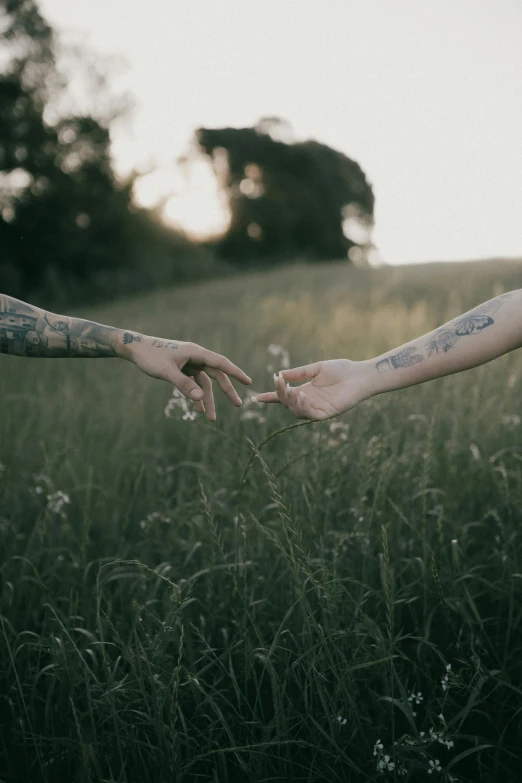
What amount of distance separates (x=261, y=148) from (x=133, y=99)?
16.2 metres

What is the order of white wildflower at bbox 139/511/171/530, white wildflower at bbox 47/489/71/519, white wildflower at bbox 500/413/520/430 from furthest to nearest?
white wildflower at bbox 500/413/520/430 < white wildflower at bbox 139/511/171/530 < white wildflower at bbox 47/489/71/519

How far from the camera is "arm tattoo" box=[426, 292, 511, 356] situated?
5.89 ft

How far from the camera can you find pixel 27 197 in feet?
78.8

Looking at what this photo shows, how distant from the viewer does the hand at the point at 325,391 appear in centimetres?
183

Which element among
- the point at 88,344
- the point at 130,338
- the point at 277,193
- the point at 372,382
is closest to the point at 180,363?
the point at 130,338

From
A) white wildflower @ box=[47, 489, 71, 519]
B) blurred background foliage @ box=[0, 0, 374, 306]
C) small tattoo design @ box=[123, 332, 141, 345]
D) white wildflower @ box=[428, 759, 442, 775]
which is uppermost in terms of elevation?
blurred background foliage @ box=[0, 0, 374, 306]

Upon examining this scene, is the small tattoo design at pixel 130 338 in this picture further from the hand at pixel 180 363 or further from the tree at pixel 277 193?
the tree at pixel 277 193

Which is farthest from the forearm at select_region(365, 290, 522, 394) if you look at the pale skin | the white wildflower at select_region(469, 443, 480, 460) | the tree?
the tree

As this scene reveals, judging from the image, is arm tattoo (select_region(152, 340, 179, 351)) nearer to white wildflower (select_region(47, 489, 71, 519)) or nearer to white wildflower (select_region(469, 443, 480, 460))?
white wildflower (select_region(47, 489, 71, 519))

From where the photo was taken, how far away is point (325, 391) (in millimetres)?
1912

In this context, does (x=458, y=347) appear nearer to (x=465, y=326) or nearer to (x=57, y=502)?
(x=465, y=326)

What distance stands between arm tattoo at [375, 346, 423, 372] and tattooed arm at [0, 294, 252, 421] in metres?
0.50

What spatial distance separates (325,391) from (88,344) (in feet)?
2.75

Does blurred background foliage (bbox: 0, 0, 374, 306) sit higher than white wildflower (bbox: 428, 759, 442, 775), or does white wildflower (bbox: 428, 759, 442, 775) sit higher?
blurred background foliage (bbox: 0, 0, 374, 306)
